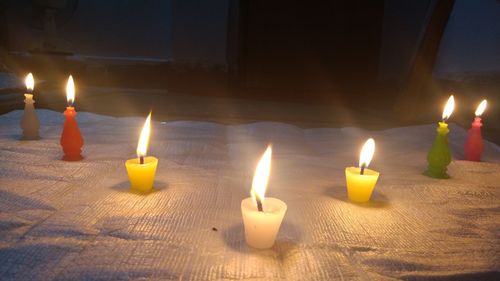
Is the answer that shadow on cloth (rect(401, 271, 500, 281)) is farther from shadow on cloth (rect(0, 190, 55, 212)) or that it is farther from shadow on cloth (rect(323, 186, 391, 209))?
shadow on cloth (rect(0, 190, 55, 212))

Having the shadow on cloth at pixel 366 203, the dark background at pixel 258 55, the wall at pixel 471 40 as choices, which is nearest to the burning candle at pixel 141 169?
the shadow on cloth at pixel 366 203

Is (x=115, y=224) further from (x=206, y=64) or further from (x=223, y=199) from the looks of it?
(x=206, y=64)

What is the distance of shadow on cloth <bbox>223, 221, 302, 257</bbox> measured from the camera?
1085 mm

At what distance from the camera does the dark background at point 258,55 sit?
407 cm

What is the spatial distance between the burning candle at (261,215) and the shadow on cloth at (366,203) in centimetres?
48

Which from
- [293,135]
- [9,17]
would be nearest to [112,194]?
[293,135]

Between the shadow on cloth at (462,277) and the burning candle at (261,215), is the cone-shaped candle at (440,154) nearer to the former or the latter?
the shadow on cloth at (462,277)

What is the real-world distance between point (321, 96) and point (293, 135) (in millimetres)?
2989

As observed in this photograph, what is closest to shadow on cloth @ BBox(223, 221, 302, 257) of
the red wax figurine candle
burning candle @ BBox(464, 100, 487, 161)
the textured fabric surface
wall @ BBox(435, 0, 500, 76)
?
the textured fabric surface

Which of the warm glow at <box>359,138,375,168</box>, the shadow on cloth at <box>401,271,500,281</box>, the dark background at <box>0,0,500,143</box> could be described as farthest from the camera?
the dark background at <box>0,0,500,143</box>

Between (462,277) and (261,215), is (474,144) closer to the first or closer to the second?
(462,277)

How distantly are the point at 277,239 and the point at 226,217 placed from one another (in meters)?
0.21

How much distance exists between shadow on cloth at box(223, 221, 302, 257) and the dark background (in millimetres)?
2656

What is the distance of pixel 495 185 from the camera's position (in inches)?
67.0
